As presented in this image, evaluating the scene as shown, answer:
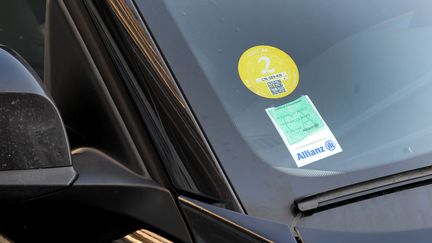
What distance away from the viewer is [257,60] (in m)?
1.45

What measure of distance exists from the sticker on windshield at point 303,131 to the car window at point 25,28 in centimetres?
79

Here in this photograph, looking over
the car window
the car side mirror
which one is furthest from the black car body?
the car window

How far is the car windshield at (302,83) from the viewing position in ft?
4.41

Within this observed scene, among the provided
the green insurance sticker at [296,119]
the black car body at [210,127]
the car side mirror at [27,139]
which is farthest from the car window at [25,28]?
the green insurance sticker at [296,119]

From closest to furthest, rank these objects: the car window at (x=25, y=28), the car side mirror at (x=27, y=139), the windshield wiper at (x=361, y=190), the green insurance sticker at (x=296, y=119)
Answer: the car side mirror at (x=27, y=139) < the windshield wiper at (x=361, y=190) < the green insurance sticker at (x=296, y=119) < the car window at (x=25, y=28)

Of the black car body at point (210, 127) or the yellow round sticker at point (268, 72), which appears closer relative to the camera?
the black car body at point (210, 127)

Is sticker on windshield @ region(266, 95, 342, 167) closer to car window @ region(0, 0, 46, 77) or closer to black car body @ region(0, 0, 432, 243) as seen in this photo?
black car body @ region(0, 0, 432, 243)

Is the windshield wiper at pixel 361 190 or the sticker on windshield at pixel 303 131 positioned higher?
the sticker on windshield at pixel 303 131

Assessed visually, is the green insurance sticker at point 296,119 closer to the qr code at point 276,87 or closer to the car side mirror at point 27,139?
the qr code at point 276,87

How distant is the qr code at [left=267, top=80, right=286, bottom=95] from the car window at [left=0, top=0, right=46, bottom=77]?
74 centimetres

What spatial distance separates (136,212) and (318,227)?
0.36m

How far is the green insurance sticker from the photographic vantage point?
137 centimetres

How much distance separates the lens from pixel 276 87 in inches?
55.7

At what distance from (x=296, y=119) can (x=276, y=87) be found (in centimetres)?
9
